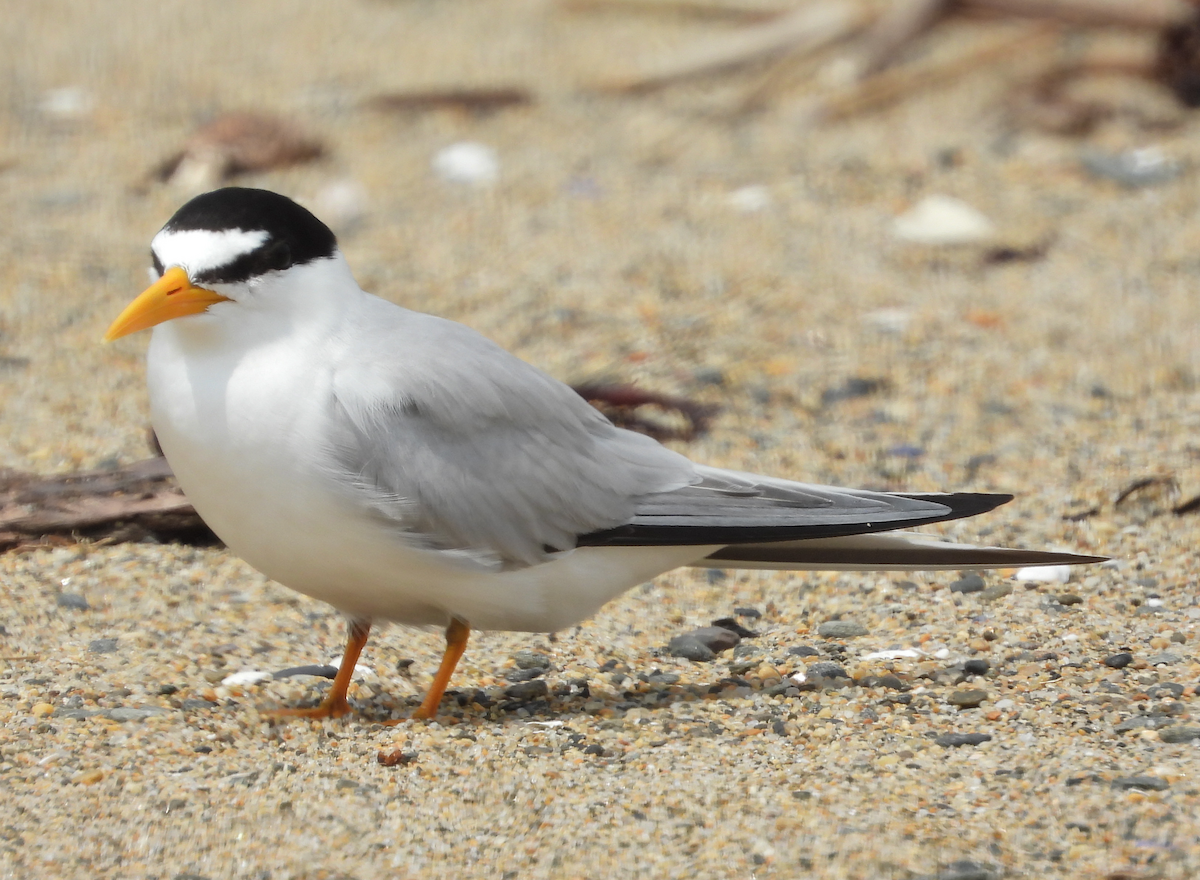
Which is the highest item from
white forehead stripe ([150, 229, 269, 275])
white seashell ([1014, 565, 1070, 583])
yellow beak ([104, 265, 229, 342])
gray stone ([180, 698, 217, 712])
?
white forehead stripe ([150, 229, 269, 275])

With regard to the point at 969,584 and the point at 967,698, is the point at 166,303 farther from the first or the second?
the point at 969,584

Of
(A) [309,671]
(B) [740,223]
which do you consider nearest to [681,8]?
(B) [740,223]

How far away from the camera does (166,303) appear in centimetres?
286

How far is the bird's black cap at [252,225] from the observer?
2912 mm

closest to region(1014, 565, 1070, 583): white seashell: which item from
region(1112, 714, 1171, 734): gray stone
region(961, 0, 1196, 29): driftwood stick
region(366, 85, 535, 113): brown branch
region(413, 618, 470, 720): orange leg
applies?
region(1112, 714, 1171, 734): gray stone

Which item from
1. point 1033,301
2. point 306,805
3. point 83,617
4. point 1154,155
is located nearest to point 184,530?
point 83,617

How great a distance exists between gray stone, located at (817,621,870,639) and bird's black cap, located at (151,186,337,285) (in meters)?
1.44

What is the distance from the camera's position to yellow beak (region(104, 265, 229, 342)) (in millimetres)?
2834

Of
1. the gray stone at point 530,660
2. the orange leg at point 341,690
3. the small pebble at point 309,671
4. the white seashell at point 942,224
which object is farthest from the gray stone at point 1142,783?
the white seashell at point 942,224

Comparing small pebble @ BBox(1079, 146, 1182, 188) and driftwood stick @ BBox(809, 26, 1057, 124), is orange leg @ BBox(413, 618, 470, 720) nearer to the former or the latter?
small pebble @ BBox(1079, 146, 1182, 188)

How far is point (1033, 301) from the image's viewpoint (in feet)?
18.1

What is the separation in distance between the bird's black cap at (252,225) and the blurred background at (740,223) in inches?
36.3

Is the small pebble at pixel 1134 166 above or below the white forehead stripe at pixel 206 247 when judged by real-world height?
above

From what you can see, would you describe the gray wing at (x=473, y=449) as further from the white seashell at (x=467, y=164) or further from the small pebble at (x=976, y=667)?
the white seashell at (x=467, y=164)
